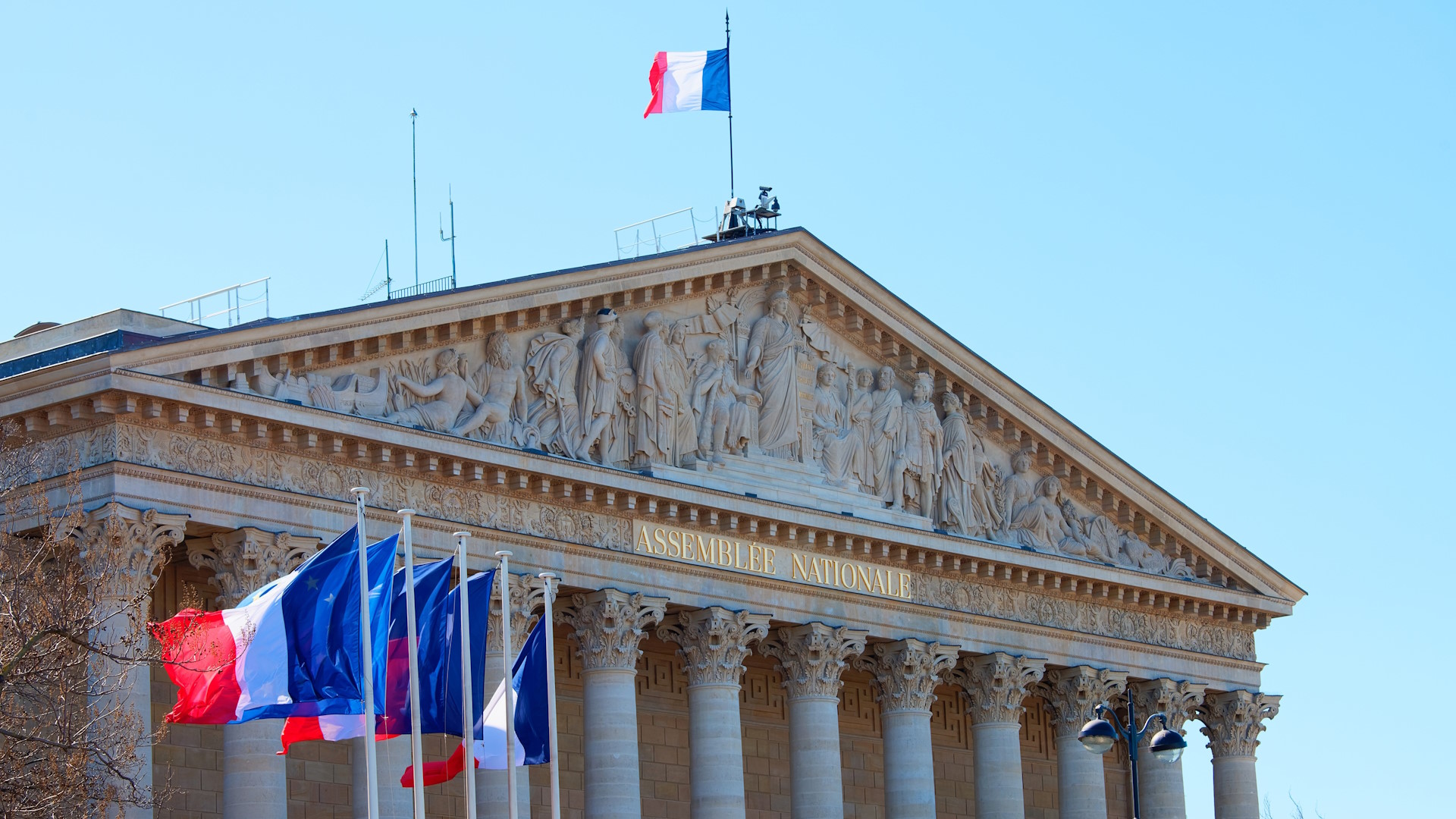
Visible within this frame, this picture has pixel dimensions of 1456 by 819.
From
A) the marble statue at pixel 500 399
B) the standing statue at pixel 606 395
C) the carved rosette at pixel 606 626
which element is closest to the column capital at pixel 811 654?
the carved rosette at pixel 606 626

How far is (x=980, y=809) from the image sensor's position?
45281 millimetres

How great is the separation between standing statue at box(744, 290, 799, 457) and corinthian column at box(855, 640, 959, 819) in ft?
14.9

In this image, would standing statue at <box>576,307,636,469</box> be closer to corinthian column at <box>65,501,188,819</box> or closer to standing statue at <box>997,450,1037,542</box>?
corinthian column at <box>65,501,188,819</box>

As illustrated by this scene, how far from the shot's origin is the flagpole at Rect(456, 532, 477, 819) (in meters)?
27.6

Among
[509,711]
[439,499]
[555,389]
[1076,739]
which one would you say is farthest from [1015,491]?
[509,711]

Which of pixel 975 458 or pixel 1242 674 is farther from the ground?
pixel 975 458

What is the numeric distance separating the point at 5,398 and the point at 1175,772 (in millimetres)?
26599

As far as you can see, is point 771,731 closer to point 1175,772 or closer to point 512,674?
point 1175,772

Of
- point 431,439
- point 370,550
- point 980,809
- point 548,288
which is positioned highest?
point 548,288

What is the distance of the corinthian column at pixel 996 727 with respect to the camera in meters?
45.2

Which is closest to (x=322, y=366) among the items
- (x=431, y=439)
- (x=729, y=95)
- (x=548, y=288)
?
(x=431, y=439)

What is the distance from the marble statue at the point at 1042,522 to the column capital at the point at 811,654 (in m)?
5.49

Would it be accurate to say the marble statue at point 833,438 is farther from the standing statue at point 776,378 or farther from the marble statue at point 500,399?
the marble statue at point 500,399

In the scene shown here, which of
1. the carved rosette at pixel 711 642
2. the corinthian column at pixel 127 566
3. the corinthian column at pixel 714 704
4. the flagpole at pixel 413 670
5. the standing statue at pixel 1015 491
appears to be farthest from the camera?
the standing statue at pixel 1015 491
